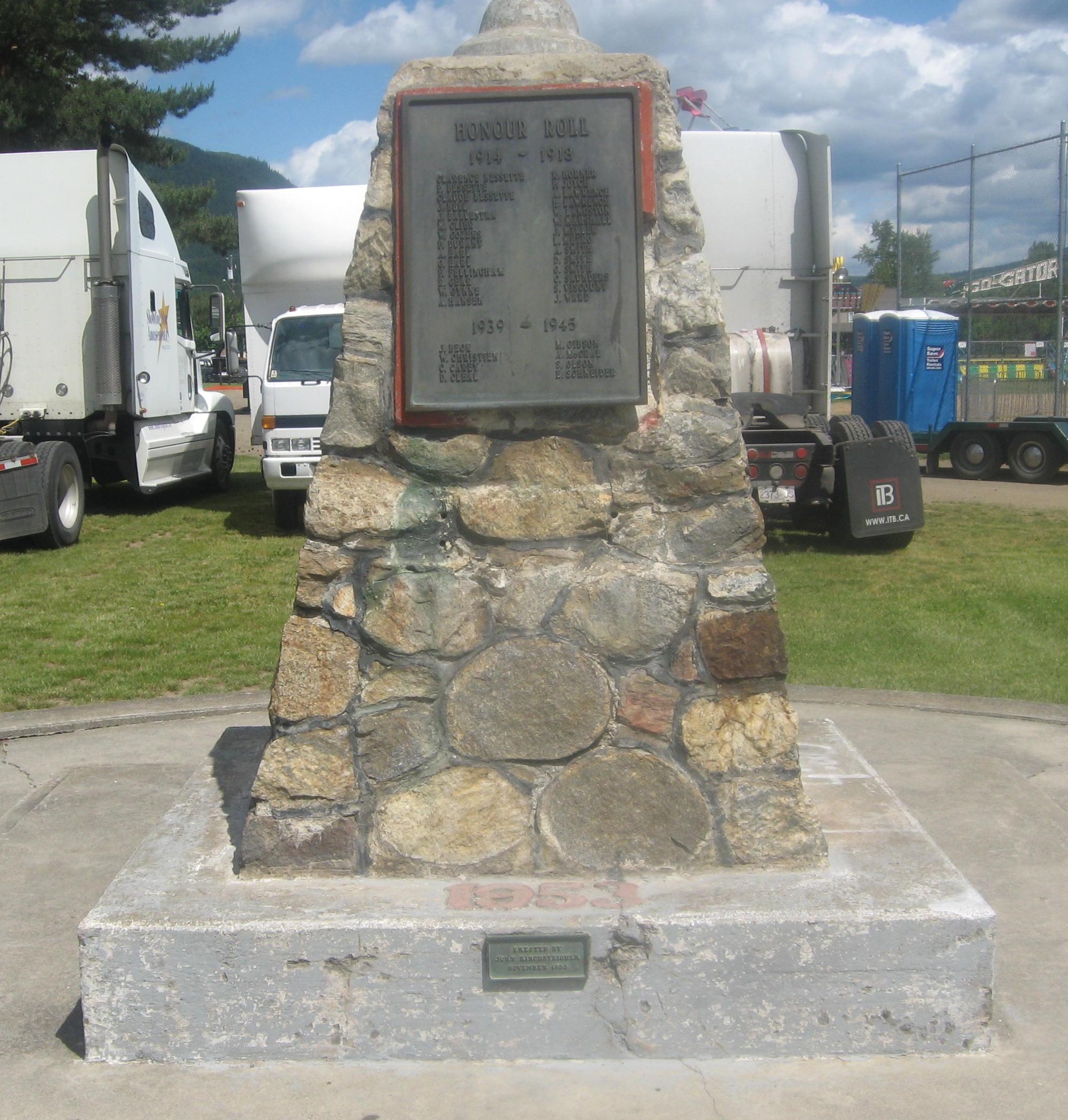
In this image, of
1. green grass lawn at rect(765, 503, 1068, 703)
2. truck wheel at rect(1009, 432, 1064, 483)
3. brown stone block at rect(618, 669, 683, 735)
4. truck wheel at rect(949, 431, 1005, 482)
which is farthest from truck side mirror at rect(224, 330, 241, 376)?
brown stone block at rect(618, 669, 683, 735)

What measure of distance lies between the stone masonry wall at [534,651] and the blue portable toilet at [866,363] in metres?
16.7

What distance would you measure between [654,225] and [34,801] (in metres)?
3.49

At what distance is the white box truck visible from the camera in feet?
41.0

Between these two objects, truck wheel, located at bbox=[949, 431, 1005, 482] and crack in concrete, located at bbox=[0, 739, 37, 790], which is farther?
truck wheel, located at bbox=[949, 431, 1005, 482]

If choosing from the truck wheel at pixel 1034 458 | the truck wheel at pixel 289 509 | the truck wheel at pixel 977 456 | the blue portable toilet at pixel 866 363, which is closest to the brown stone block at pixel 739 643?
the truck wheel at pixel 289 509

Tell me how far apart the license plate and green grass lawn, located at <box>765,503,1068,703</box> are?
56 centimetres

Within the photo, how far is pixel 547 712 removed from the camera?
3.45 metres

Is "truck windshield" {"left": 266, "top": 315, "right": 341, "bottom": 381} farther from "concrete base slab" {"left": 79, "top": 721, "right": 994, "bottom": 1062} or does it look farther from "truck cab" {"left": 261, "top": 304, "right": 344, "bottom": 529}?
"concrete base slab" {"left": 79, "top": 721, "right": 994, "bottom": 1062}

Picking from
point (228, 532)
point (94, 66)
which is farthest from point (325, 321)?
point (94, 66)

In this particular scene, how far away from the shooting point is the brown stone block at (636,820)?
3.46 meters

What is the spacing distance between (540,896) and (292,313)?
34.9 ft

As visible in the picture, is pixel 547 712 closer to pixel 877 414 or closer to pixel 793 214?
pixel 793 214

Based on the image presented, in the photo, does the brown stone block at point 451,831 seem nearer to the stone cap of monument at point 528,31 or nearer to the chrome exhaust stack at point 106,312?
the stone cap of monument at point 528,31

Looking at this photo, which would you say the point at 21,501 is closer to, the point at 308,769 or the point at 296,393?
the point at 296,393
